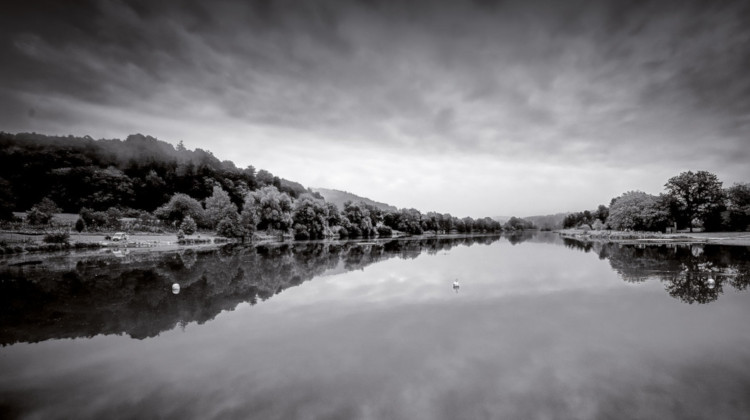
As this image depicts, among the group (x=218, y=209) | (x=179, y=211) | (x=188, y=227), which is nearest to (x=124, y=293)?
(x=188, y=227)

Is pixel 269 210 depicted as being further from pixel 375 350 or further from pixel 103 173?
pixel 375 350

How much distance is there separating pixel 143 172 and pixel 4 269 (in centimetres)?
11154

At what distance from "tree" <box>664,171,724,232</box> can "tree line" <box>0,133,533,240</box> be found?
79.2m

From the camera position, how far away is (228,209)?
80562 mm

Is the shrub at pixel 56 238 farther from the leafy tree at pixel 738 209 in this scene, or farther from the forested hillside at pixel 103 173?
the leafy tree at pixel 738 209

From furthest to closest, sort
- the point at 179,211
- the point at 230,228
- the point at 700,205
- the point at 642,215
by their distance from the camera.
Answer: the point at 642,215 → the point at 179,211 → the point at 700,205 → the point at 230,228

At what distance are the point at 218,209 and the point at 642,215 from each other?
11197 centimetres

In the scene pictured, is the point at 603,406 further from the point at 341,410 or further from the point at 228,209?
the point at 228,209

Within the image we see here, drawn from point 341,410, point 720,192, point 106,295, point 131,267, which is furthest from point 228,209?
point 720,192

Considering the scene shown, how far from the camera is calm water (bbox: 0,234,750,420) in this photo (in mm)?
8125

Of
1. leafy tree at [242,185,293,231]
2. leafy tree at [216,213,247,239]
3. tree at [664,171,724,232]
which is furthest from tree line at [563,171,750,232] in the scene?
leafy tree at [216,213,247,239]

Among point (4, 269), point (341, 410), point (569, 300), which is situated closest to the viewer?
point (341, 410)

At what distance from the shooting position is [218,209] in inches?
3474

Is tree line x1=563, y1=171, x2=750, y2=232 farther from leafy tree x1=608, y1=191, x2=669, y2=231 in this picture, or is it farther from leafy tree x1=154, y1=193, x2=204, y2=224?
leafy tree x1=154, y1=193, x2=204, y2=224
